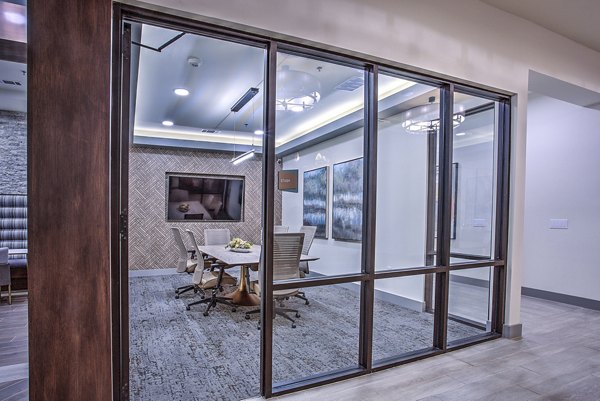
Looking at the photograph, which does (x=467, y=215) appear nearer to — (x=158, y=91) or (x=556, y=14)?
(x=556, y=14)

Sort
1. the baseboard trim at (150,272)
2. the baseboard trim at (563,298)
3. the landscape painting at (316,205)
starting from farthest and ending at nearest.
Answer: the baseboard trim at (150,272) → the baseboard trim at (563,298) → the landscape painting at (316,205)

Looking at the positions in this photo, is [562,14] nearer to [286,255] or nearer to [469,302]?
[469,302]

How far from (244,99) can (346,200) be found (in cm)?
234

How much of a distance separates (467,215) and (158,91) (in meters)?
4.36

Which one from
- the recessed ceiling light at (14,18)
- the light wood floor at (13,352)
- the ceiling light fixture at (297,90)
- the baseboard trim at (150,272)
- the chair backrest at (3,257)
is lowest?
the baseboard trim at (150,272)

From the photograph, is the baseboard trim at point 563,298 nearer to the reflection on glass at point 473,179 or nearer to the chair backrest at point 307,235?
the reflection on glass at point 473,179

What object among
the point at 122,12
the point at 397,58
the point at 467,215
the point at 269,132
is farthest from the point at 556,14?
the point at 122,12

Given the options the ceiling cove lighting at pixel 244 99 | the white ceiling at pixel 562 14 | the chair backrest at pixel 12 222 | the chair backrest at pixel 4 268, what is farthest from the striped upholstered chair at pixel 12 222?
the white ceiling at pixel 562 14

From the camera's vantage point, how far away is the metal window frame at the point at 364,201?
6.30 feet

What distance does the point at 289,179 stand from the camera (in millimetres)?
3842

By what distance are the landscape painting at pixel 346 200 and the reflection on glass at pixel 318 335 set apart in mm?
595

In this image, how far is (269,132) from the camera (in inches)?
89.6

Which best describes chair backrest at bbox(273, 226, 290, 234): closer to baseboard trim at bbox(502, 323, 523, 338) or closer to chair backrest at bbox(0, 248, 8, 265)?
baseboard trim at bbox(502, 323, 523, 338)

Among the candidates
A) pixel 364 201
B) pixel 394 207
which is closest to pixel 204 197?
pixel 394 207
